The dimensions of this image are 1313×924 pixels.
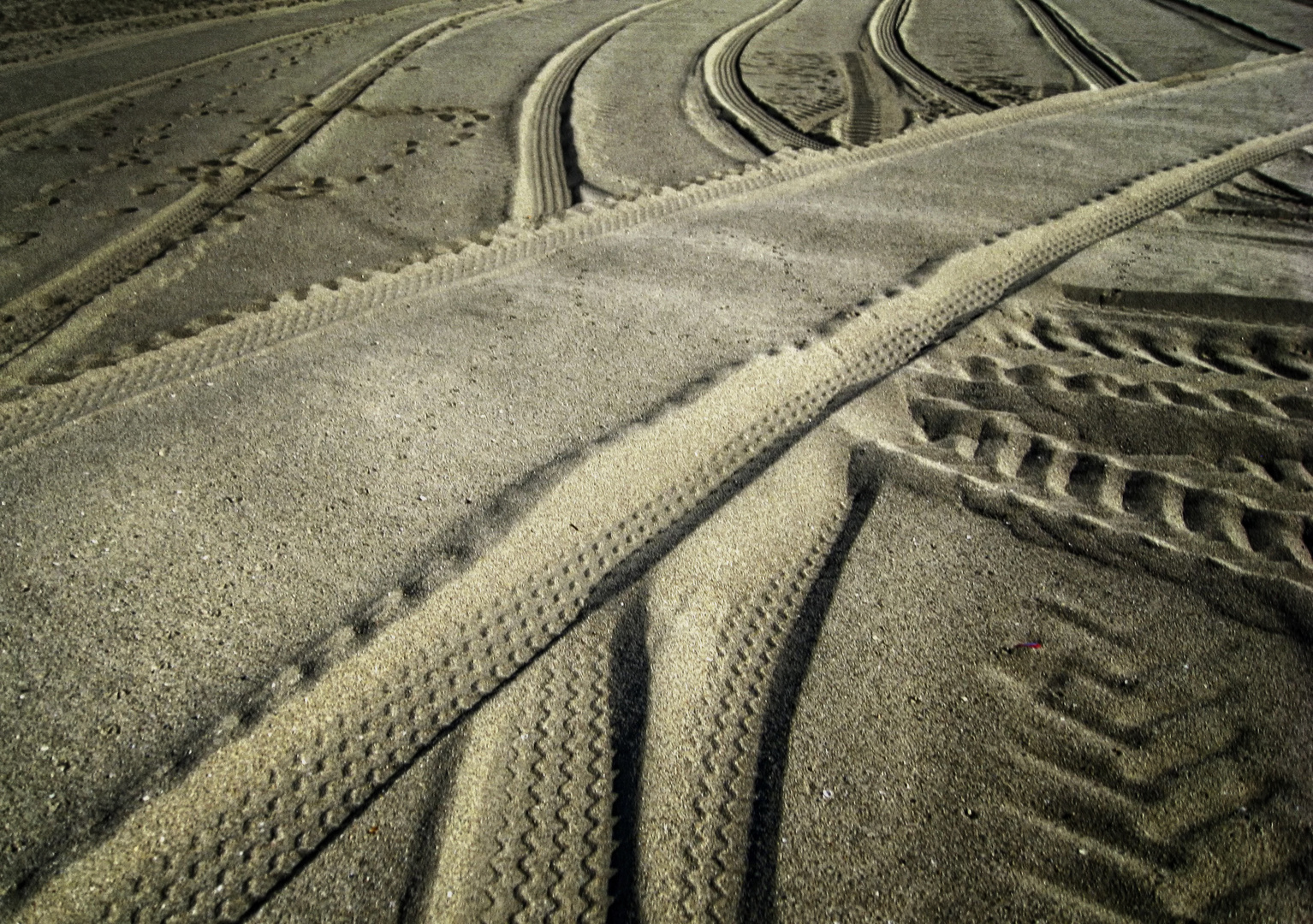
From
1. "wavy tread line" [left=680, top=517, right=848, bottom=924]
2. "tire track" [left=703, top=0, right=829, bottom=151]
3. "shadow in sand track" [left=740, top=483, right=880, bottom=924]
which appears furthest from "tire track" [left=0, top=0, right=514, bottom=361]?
"shadow in sand track" [left=740, top=483, right=880, bottom=924]

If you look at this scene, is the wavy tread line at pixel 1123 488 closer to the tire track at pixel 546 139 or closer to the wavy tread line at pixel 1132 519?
the wavy tread line at pixel 1132 519

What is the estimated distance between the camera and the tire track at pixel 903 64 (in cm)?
840

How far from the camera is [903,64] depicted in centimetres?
952

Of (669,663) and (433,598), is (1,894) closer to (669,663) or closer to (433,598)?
(433,598)

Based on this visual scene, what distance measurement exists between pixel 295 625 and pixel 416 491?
0.80m

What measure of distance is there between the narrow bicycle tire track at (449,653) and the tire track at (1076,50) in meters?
5.90

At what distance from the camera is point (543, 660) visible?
9.89ft

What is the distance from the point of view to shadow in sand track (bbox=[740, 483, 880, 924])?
95.0 inches

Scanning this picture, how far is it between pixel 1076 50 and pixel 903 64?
2.29 m

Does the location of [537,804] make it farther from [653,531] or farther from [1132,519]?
[1132,519]

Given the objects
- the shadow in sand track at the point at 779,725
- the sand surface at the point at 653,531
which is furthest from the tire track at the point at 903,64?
the shadow in sand track at the point at 779,725

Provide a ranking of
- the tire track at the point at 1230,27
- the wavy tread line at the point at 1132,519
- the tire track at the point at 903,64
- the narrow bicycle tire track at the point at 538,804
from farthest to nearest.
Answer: the tire track at the point at 1230,27 < the tire track at the point at 903,64 < the wavy tread line at the point at 1132,519 < the narrow bicycle tire track at the point at 538,804

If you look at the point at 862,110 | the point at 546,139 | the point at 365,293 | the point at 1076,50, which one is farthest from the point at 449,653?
the point at 1076,50

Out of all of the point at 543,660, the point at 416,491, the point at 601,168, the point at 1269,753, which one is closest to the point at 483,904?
the point at 543,660
